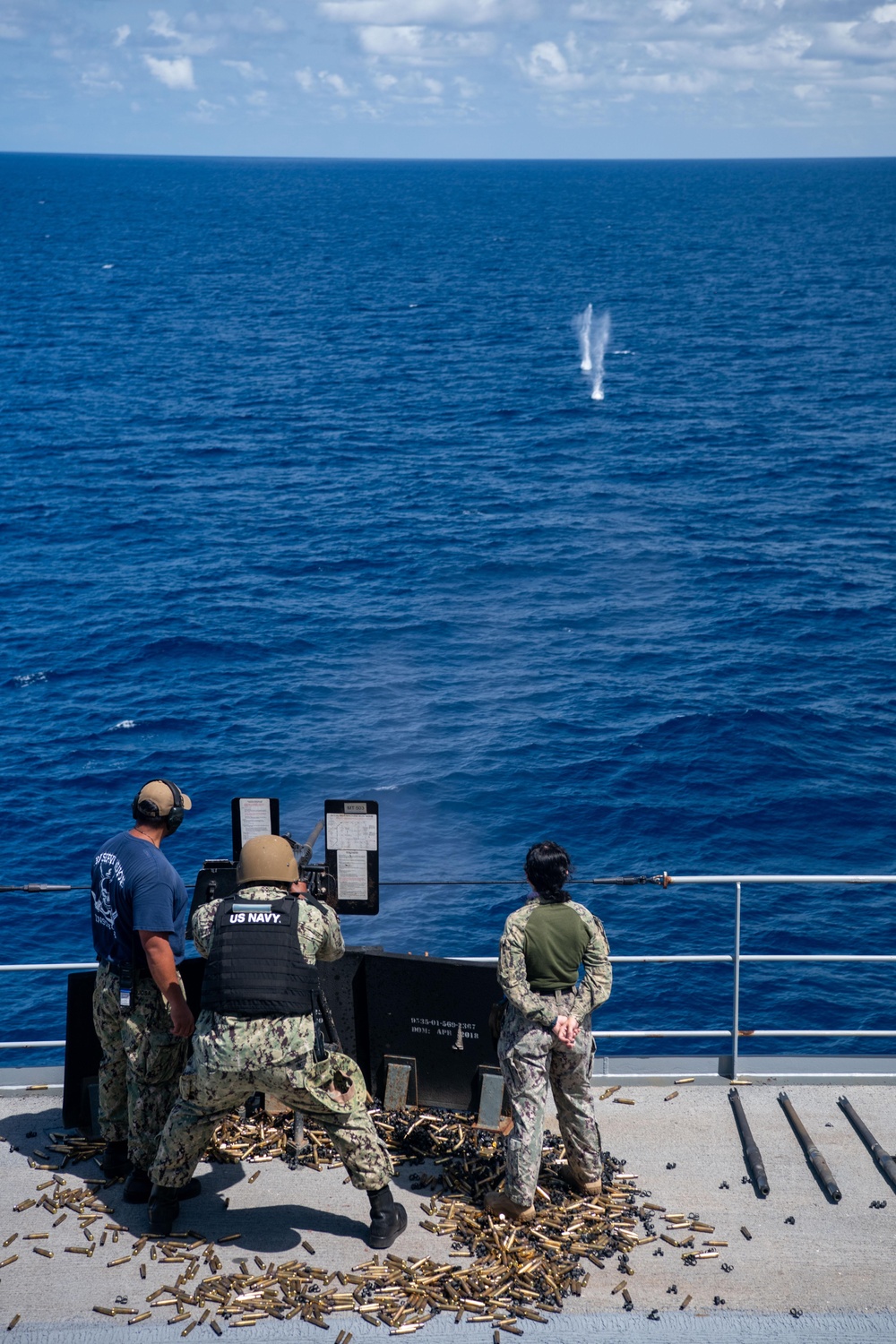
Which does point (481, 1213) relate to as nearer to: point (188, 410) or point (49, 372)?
point (188, 410)

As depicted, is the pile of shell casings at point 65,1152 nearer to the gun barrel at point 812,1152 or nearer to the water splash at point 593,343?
the gun barrel at point 812,1152

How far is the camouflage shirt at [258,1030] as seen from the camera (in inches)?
287

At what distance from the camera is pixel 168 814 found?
25.9 feet

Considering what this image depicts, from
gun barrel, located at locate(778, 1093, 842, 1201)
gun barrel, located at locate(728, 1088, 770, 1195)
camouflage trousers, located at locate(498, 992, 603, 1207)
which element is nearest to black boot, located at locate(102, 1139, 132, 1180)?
camouflage trousers, located at locate(498, 992, 603, 1207)

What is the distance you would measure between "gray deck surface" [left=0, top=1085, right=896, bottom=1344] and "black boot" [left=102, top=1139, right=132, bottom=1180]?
0.35 feet

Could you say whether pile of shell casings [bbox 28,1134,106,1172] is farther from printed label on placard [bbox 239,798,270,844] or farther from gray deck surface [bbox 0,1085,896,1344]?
printed label on placard [bbox 239,798,270,844]

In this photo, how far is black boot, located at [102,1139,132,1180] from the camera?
27.2 feet

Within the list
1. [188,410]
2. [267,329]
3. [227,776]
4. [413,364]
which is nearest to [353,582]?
[227,776]

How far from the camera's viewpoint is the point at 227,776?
122 feet

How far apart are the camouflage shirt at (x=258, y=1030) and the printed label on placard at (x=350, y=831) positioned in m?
1.45

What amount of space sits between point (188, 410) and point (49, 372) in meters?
13.8

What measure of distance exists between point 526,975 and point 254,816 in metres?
2.23

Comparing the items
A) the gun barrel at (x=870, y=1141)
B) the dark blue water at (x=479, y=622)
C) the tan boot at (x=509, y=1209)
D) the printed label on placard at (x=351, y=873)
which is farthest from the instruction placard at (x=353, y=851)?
the dark blue water at (x=479, y=622)

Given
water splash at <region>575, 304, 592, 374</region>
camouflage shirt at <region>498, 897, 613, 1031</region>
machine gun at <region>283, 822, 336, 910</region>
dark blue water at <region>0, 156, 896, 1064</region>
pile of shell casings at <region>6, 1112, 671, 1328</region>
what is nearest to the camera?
pile of shell casings at <region>6, 1112, 671, 1328</region>
